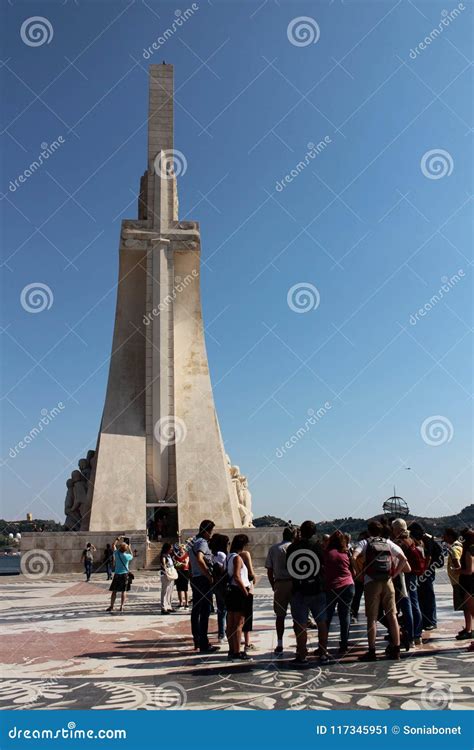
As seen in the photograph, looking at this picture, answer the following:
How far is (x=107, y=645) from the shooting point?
6848mm

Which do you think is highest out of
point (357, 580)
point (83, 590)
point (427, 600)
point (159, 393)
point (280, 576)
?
point (159, 393)

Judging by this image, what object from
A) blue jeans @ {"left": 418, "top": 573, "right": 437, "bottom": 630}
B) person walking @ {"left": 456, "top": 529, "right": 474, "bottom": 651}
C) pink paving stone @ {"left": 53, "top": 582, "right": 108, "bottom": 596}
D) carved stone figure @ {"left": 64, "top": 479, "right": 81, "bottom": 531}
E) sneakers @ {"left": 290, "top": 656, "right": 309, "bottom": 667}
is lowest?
pink paving stone @ {"left": 53, "top": 582, "right": 108, "bottom": 596}

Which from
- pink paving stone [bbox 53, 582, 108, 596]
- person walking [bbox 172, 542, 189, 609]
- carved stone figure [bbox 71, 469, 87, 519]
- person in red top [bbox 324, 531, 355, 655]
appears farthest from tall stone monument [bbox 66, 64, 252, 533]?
person in red top [bbox 324, 531, 355, 655]

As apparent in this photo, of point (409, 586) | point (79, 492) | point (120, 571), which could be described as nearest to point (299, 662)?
point (409, 586)

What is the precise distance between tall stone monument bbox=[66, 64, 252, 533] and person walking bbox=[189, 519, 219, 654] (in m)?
13.3

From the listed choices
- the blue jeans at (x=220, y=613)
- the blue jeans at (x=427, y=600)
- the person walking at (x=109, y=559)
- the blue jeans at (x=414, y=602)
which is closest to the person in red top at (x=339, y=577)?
the blue jeans at (x=414, y=602)

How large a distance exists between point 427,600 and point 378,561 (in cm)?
209

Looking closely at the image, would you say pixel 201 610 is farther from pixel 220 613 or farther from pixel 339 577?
pixel 339 577

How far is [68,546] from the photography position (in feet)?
56.7

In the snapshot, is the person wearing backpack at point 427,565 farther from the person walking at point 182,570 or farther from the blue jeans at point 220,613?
the person walking at point 182,570

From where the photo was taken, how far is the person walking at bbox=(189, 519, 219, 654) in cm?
642

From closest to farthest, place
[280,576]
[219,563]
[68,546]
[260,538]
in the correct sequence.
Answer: [280,576] < [219,563] < [68,546] < [260,538]

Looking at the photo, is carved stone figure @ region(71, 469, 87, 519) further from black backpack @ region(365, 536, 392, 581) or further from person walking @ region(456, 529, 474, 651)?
black backpack @ region(365, 536, 392, 581)


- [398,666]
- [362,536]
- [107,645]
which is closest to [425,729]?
[398,666]
